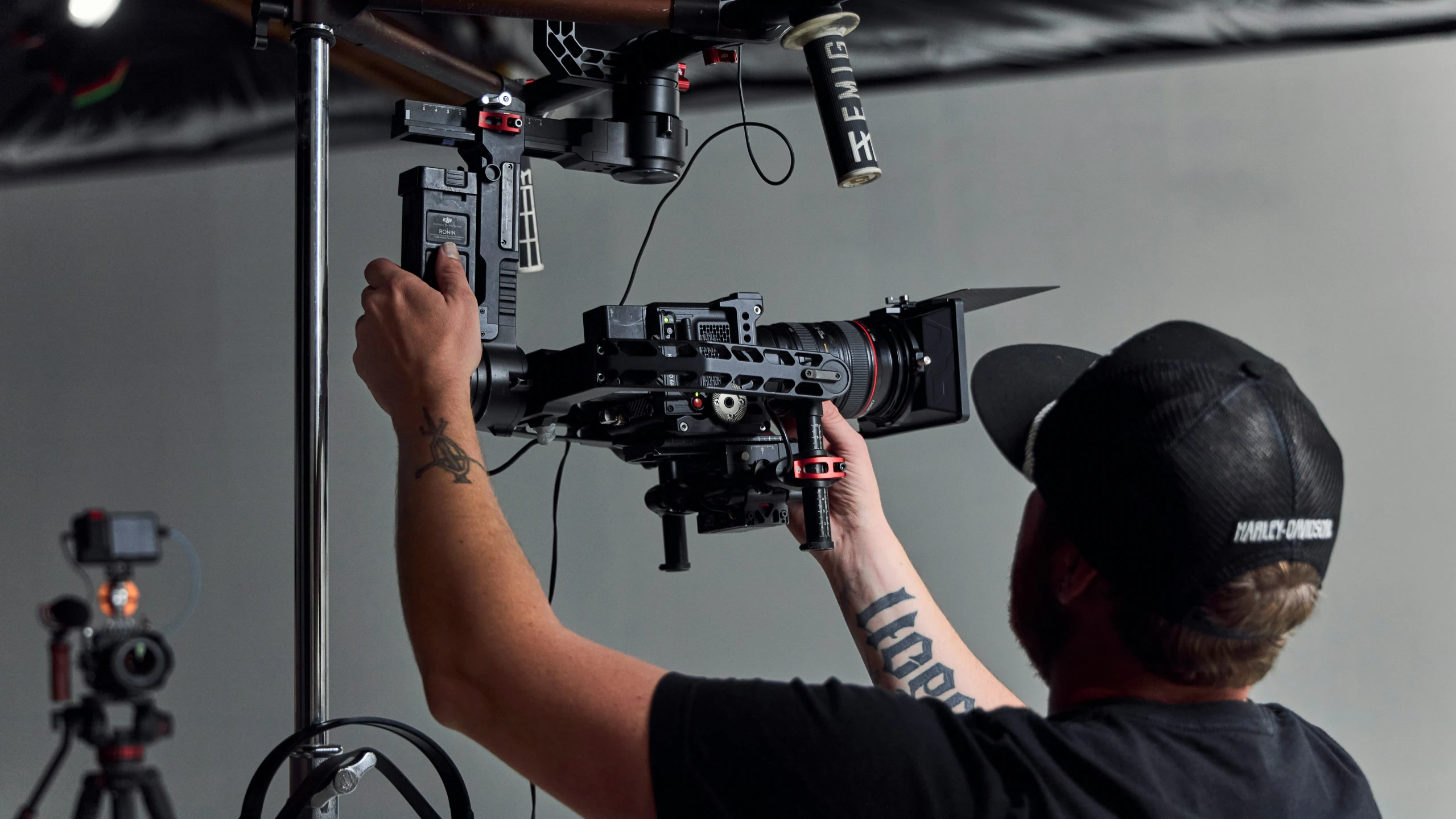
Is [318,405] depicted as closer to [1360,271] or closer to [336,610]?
[336,610]

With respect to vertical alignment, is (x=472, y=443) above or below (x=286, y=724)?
above

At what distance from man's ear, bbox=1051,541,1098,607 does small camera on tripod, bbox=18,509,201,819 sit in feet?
2.58

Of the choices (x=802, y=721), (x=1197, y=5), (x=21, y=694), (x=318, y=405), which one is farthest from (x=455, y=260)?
(x=1197, y=5)

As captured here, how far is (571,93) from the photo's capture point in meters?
1.05

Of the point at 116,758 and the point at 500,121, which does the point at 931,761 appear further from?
the point at 116,758

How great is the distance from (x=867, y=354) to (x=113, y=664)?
2.62 feet

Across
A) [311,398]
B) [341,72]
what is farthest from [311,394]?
[341,72]

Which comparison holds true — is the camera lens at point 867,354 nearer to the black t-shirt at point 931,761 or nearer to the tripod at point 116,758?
the black t-shirt at point 931,761

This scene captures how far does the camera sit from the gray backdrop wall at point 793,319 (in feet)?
6.17

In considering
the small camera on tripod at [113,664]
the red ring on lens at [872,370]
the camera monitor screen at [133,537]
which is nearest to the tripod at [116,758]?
the small camera on tripod at [113,664]

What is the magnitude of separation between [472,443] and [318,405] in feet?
0.68

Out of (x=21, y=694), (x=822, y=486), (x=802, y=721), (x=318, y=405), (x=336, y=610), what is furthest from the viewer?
(x=336, y=610)

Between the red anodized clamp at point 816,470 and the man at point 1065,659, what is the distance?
25 centimetres

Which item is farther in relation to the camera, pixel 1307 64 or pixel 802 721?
pixel 1307 64
